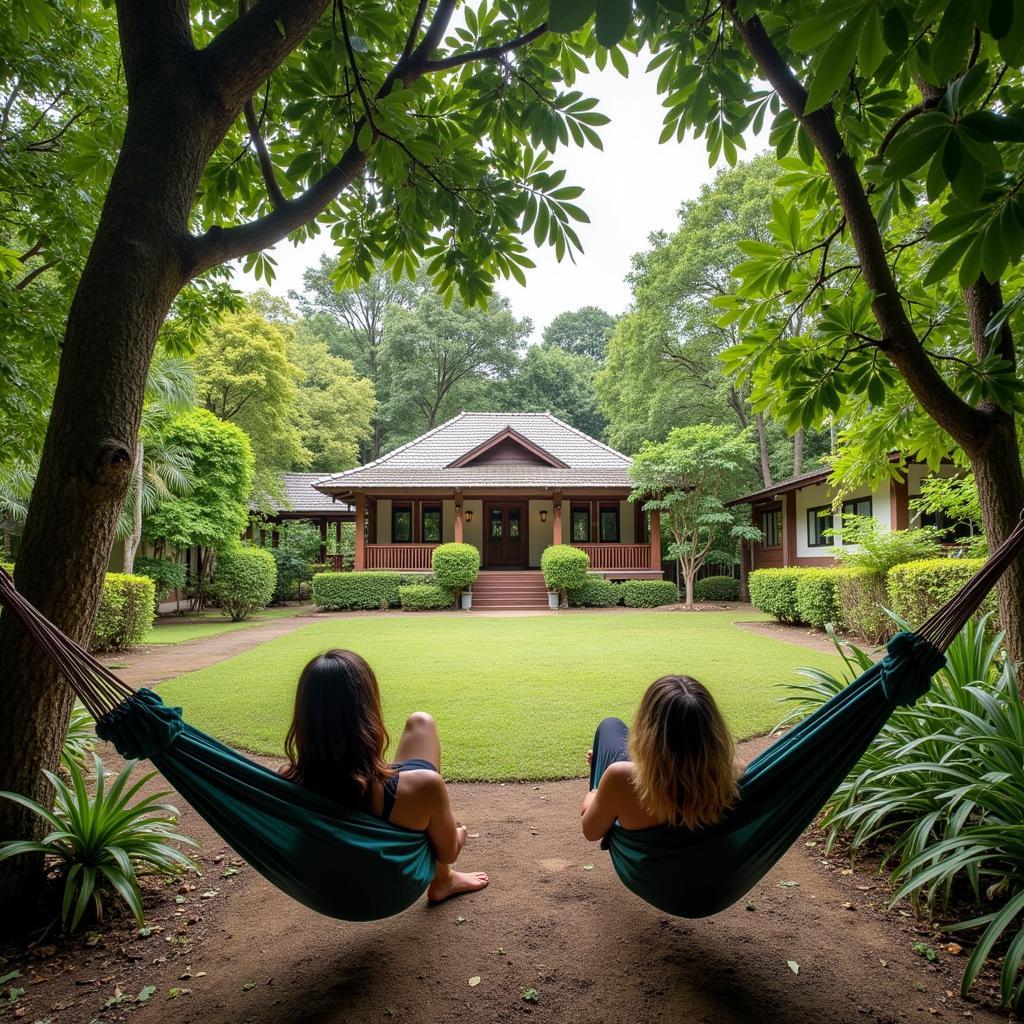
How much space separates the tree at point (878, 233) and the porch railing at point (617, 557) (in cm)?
1503

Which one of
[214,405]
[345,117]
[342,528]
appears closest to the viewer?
[345,117]

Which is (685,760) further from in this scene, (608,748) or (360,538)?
(360,538)

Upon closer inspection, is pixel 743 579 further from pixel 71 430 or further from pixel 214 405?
pixel 71 430

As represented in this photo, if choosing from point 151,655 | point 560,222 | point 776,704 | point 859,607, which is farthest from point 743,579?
point 560,222

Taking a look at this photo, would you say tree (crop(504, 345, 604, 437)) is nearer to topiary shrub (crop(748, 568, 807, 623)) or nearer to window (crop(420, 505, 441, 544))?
window (crop(420, 505, 441, 544))

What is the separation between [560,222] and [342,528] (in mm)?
24708

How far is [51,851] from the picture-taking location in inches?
88.7

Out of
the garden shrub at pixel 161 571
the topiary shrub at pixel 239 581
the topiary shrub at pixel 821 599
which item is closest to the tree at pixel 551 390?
the topiary shrub at pixel 239 581

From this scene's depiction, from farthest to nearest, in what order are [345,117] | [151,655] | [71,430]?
1. [151,655]
2. [345,117]
3. [71,430]

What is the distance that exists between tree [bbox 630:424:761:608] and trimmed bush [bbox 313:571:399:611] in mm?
7643

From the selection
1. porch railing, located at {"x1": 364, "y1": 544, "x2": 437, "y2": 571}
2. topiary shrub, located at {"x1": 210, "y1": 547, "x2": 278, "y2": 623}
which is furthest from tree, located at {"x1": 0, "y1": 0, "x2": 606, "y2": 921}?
porch railing, located at {"x1": 364, "y1": 544, "x2": 437, "y2": 571}

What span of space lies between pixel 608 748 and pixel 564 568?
13928 millimetres

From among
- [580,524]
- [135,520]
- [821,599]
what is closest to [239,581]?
[135,520]

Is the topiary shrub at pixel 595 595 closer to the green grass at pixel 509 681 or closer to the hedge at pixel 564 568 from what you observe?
the hedge at pixel 564 568
